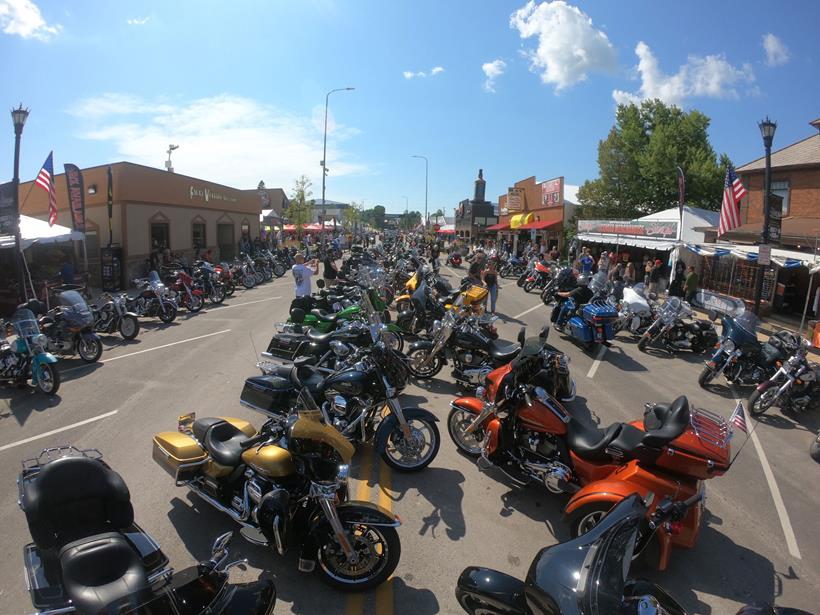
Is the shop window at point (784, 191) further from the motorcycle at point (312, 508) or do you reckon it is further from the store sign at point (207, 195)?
the store sign at point (207, 195)

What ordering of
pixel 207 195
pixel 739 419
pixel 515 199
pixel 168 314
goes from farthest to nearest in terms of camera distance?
pixel 515 199 → pixel 207 195 → pixel 168 314 → pixel 739 419

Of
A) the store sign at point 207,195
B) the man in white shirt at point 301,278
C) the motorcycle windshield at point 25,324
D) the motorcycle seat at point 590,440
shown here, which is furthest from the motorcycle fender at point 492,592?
the store sign at point 207,195

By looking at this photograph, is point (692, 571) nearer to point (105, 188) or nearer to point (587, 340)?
point (587, 340)

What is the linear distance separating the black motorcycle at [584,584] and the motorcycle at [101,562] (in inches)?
44.8

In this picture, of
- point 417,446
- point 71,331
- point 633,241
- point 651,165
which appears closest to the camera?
point 417,446

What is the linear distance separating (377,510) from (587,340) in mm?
7830

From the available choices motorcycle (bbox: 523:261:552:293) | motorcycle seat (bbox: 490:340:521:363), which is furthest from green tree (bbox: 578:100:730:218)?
motorcycle seat (bbox: 490:340:521:363)

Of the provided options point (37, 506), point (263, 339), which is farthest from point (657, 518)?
point (263, 339)

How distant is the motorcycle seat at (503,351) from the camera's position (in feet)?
21.7

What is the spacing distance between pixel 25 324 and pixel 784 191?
24488 millimetres

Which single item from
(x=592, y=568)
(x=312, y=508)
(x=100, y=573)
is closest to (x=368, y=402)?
(x=312, y=508)

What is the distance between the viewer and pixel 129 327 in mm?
10703

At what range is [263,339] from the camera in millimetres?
10469

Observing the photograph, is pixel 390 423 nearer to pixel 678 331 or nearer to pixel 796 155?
pixel 678 331
